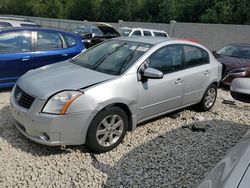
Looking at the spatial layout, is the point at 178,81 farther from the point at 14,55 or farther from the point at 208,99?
the point at 14,55

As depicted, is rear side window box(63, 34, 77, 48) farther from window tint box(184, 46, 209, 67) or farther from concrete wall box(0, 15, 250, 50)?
concrete wall box(0, 15, 250, 50)

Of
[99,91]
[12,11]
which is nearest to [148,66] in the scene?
[99,91]

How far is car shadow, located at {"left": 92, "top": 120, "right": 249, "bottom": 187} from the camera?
3.26 metres

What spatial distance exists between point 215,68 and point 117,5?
35897 millimetres

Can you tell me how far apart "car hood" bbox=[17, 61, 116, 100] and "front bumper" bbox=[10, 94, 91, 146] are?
0.68 ft

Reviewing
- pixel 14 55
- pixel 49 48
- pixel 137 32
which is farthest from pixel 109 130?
pixel 137 32

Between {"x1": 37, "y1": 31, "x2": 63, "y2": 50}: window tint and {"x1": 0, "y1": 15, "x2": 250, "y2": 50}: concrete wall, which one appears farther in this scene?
{"x1": 0, "y1": 15, "x2": 250, "y2": 50}: concrete wall

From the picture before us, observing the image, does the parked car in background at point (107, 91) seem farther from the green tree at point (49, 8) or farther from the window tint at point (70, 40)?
the green tree at point (49, 8)

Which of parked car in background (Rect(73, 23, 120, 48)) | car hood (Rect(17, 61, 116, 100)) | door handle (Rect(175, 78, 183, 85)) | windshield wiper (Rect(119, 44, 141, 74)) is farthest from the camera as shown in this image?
parked car in background (Rect(73, 23, 120, 48))

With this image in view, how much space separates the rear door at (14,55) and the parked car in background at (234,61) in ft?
17.8

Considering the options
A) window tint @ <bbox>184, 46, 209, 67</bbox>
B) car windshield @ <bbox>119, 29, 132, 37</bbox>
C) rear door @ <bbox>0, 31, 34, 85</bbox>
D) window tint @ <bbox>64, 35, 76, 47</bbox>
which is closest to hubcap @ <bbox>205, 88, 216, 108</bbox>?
window tint @ <bbox>184, 46, 209, 67</bbox>

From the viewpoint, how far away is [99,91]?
3535 millimetres

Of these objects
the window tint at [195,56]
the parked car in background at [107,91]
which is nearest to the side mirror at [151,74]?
the parked car in background at [107,91]

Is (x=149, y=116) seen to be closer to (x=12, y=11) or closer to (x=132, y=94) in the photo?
(x=132, y=94)
